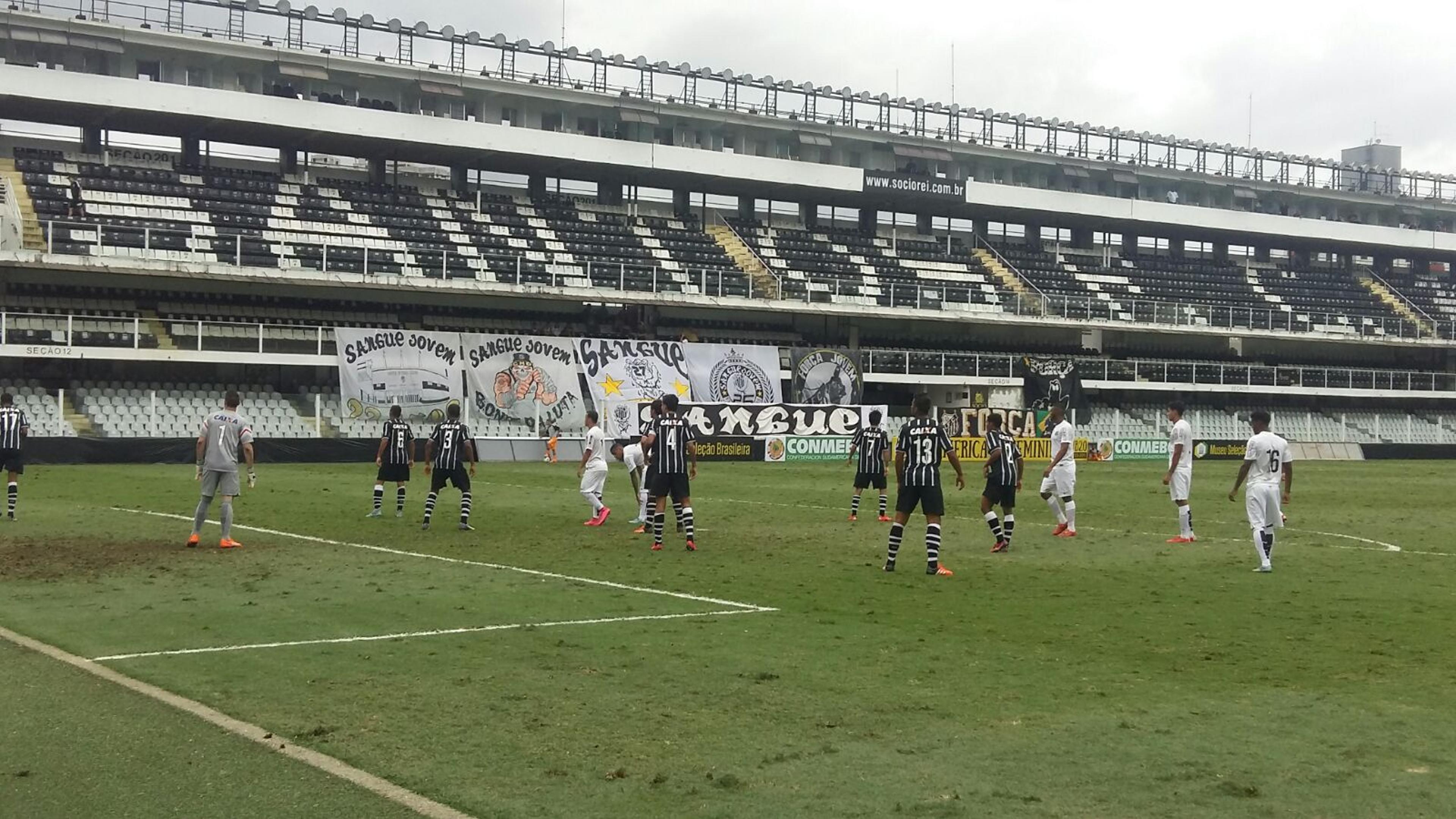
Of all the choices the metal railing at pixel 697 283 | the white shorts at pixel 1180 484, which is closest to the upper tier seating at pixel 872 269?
the metal railing at pixel 697 283

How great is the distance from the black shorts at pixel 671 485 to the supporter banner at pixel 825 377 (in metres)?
35.8

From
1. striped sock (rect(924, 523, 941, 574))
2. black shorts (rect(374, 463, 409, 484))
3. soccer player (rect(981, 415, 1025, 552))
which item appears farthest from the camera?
black shorts (rect(374, 463, 409, 484))

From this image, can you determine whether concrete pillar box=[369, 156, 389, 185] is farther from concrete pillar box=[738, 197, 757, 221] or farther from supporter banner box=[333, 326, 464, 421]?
concrete pillar box=[738, 197, 757, 221]

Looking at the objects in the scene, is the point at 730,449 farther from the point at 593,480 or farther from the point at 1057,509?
the point at 1057,509

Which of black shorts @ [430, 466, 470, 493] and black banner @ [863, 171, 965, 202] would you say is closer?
black shorts @ [430, 466, 470, 493]

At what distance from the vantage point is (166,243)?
49.2 m

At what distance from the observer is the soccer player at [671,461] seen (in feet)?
61.8

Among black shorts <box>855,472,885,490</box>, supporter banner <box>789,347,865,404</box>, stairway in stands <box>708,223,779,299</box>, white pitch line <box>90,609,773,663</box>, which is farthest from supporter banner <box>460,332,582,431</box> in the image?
white pitch line <box>90,609,773,663</box>

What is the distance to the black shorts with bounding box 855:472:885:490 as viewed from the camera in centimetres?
2477

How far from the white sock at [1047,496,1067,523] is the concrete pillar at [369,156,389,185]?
45.3 metres

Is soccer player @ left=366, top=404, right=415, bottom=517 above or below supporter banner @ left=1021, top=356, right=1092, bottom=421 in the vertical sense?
below

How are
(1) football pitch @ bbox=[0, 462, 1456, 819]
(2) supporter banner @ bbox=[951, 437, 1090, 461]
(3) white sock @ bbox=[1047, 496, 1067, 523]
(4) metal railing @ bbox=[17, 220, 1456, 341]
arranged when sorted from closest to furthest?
(1) football pitch @ bbox=[0, 462, 1456, 819], (3) white sock @ bbox=[1047, 496, 1067, 523], (4) metal railing @ bbox=[17, 220, 1456, 341], (2) supporter banner @ bbox=[951, 437, 1090, 461]

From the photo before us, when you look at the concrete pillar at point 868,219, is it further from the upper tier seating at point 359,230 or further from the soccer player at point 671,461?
the soccer player at point 671,461

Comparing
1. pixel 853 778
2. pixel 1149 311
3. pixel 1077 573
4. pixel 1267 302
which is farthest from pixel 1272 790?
pixel 1267 302
